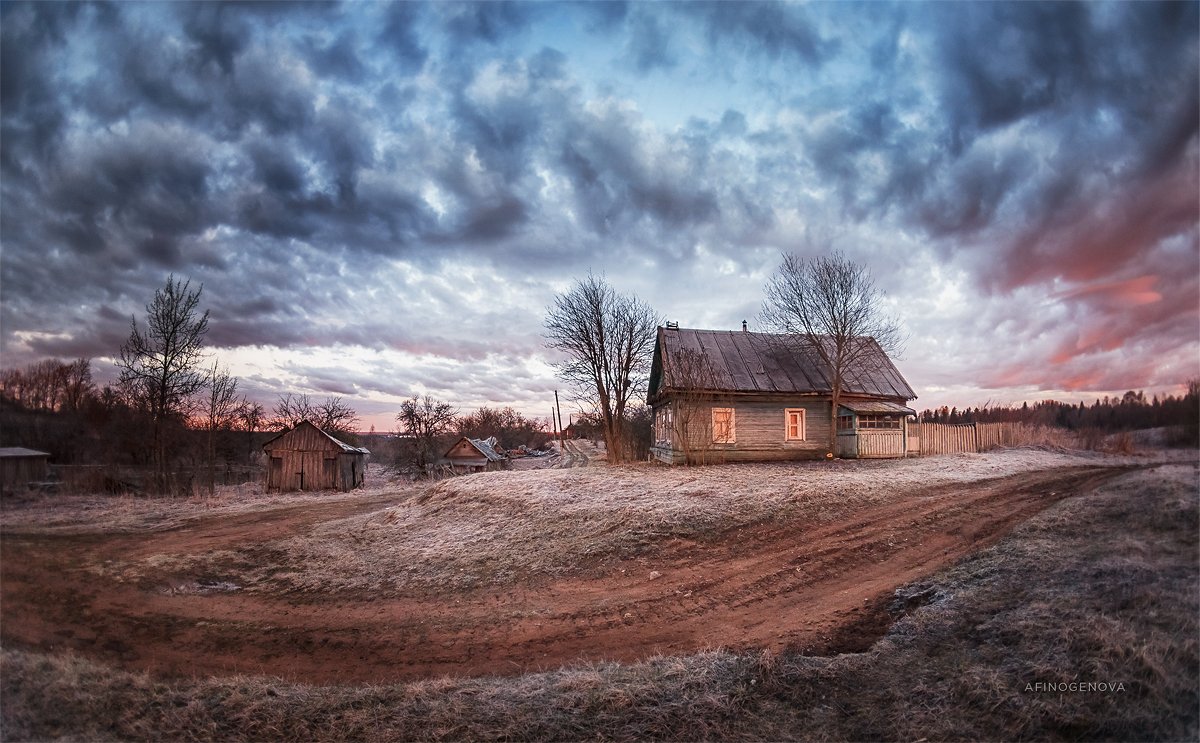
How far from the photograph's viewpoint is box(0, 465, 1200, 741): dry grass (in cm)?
275

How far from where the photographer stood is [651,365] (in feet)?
88.2

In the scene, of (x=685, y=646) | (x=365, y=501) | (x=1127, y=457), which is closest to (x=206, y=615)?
(x=685, y=646)

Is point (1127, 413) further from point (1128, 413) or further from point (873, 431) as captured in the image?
point (873, 431)

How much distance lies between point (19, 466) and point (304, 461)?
818 inches

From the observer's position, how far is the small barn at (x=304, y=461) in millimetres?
25453

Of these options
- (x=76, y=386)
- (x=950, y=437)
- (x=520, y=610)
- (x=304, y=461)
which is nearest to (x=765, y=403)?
(x=950, y=437)

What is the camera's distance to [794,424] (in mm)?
22750

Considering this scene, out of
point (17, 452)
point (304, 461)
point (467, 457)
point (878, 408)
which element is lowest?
point (467, 457)

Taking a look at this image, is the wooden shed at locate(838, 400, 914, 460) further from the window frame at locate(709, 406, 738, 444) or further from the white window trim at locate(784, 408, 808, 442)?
the window frame at locate(709, 406, 738, 444)

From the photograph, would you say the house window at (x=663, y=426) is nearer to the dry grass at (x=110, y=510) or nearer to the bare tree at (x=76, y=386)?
the dry grass at (x=110, y=510)

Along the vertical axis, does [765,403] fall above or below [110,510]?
above

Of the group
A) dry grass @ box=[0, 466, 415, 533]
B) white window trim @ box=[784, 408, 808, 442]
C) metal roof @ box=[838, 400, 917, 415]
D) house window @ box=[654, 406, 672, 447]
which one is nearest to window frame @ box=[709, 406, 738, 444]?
house window @ box=[654, 406, 672, 447]

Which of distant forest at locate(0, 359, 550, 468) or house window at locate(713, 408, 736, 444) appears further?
house window at locate(713, 408, 736, 444)

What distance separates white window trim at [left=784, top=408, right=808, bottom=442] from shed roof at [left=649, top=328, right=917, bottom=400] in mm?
968
